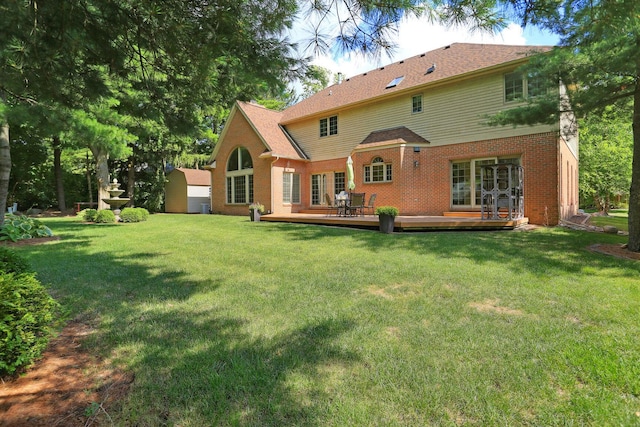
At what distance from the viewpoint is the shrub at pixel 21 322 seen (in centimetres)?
212

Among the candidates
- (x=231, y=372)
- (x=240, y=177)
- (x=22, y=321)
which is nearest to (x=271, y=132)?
(x=240, y=177)

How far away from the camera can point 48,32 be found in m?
3.45

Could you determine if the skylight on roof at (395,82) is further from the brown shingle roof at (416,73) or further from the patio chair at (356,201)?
the patio chair at (356,201)

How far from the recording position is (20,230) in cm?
871

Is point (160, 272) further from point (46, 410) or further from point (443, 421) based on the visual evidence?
point (443, 421)

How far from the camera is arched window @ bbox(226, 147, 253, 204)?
18.3 m

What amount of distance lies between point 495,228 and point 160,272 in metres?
9.18

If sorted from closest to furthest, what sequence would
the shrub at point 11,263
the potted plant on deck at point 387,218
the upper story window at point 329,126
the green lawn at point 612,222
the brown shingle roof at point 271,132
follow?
1. the shrub at point 11,263
2. the potted plant on deck at point 387,218
3. the green lawn at point 612,222
4. the brown shingle roof at point 271,132
5. the upper story window at point 329,126

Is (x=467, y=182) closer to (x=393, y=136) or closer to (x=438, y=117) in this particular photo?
(x=438, y=117)

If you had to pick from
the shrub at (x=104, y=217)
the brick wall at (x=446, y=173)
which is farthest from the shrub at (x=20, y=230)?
the brick wall at (x=446, y=173)

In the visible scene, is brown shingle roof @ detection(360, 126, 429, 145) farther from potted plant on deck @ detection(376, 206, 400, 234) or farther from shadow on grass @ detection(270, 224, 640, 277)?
shadow on grass @ detection(270, 224, 640, 277)

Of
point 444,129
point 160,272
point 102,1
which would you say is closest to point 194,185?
point 444,129

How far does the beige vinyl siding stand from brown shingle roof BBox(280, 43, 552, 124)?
1.47 ft

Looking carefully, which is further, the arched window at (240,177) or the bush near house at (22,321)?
the arched window at (240,177)
